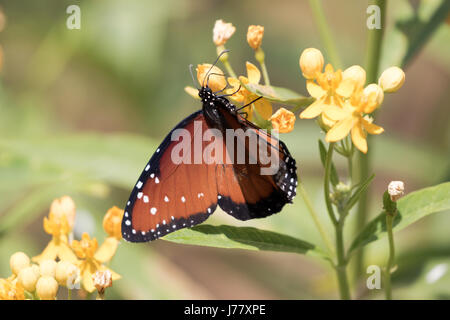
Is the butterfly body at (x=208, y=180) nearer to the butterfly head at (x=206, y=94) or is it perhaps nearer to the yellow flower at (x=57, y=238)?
the butterfly head at (x=206, y=94)

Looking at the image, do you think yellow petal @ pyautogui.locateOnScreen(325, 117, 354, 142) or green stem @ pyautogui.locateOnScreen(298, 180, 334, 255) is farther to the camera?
green stem @ pyautogui.locateOnScreen(298, 180, 334, 255)

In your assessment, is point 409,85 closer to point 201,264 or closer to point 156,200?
point 201,264

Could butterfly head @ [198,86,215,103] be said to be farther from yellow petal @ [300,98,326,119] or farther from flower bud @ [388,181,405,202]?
flower bud @ [388,181,405,202]

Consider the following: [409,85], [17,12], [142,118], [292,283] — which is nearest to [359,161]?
[292,283]

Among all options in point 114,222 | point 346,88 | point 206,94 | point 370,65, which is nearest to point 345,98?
point 346,88

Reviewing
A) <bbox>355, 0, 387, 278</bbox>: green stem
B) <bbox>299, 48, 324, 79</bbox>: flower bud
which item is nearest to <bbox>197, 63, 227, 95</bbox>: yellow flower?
<bbox>299, 48, 324, 79</bbox>: flower bud

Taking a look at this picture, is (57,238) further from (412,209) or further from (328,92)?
(412,209)
